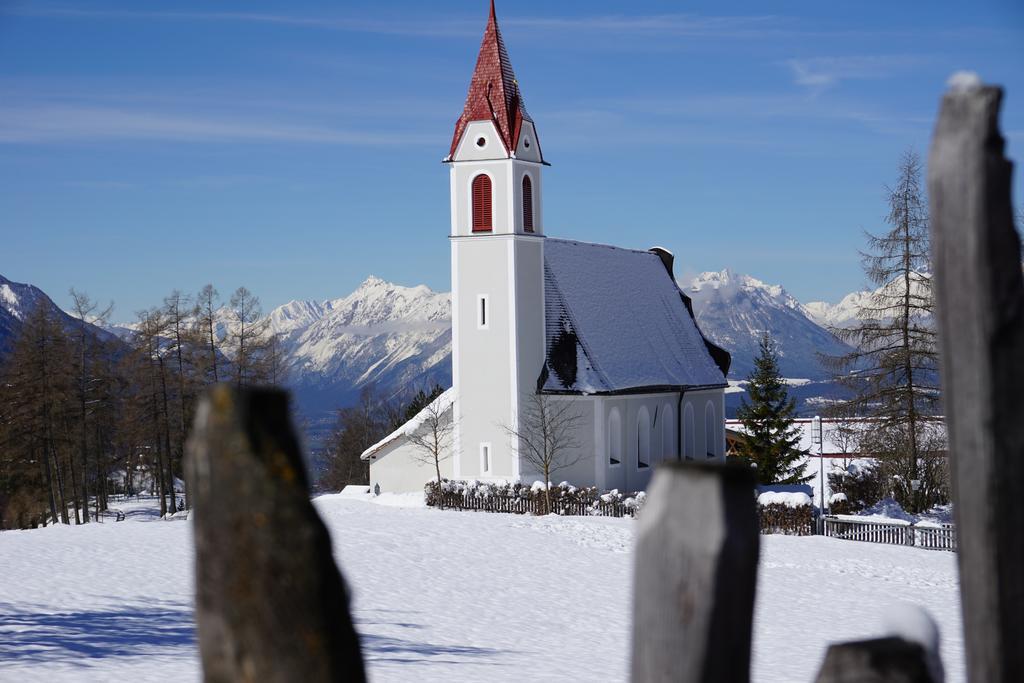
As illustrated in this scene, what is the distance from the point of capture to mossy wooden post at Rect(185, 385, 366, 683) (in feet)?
6.93

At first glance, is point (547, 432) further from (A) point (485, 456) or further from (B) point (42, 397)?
(B) point (42, 397)

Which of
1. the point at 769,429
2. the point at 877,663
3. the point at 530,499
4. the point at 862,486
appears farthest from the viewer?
the point at 769,429

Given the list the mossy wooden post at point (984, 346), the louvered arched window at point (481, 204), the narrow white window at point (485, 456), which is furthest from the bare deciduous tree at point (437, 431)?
the mossy wooden post at point (984, 346)

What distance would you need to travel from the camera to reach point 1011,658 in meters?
2.43

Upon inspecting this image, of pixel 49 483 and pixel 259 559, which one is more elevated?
pixel 259 559

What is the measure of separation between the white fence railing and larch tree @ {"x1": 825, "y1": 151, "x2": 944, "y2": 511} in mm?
4592

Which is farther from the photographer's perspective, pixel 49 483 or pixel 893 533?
pixel 49 483

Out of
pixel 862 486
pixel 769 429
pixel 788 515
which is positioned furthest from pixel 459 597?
pixel 769 429

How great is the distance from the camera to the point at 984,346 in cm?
235

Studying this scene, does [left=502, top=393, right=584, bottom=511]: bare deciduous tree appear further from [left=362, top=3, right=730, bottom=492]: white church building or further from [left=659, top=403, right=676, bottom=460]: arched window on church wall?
[left=659, top=403, right=676, bottom=460]: arched window on church wall

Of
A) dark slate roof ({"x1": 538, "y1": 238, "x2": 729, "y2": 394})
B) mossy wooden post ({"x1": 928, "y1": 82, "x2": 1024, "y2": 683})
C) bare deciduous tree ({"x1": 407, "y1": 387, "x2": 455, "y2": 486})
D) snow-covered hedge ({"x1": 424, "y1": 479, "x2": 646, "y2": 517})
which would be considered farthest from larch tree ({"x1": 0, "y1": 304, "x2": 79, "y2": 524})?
→ mossy wooden post ({"x1": 928, "y1": 82, "x2": 1024, "y2": 683})

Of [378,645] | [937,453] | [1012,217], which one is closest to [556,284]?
[937,453]

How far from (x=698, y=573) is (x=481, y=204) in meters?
39.2

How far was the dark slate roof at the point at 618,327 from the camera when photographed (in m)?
42.2
